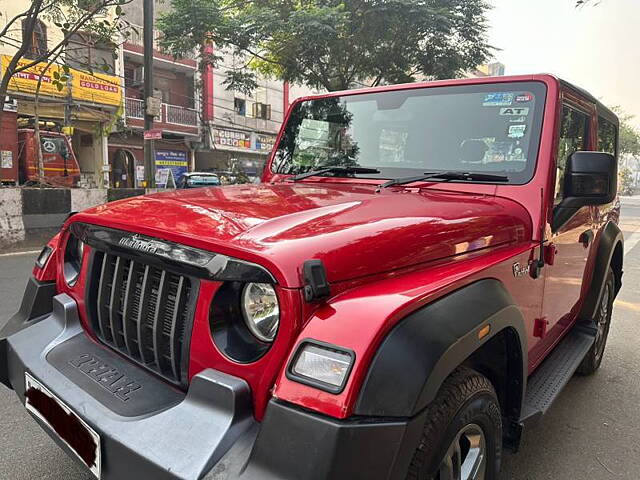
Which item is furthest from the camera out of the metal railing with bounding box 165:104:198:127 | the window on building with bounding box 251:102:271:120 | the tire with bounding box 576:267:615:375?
the window on building with bounding box 251:102:271:120

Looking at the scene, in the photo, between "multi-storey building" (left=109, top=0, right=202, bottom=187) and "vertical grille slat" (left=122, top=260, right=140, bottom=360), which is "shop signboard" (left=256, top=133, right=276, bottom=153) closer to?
"multi-storey building" (left=109, top=0, right=202, bottom=187)

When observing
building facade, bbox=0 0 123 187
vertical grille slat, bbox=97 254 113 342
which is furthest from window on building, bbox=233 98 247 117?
vertical grille slat, bbox=97 254 113 342

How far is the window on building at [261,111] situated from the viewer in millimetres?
27891

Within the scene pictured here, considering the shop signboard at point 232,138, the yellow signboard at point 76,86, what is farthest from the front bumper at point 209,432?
the shop signboard at point 232,138

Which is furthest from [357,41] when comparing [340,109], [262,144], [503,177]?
[262,144]

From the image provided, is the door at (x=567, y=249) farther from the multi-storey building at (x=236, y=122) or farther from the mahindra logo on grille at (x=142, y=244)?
the multi-storey building at (x=236, y=122)

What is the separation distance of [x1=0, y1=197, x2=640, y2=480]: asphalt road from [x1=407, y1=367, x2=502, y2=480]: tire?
27.6 inches

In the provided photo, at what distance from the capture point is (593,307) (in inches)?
127

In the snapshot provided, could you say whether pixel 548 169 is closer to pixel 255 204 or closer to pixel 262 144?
pixel 255 204

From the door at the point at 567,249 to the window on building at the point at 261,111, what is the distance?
2617cm

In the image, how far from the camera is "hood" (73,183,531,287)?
1467mm

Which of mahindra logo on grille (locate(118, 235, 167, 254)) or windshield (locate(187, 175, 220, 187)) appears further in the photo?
windshield (locate(187, 175, 220, 187))

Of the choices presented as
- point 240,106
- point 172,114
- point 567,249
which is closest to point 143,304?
point 567,249

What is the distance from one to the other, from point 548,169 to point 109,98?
19.1 m
